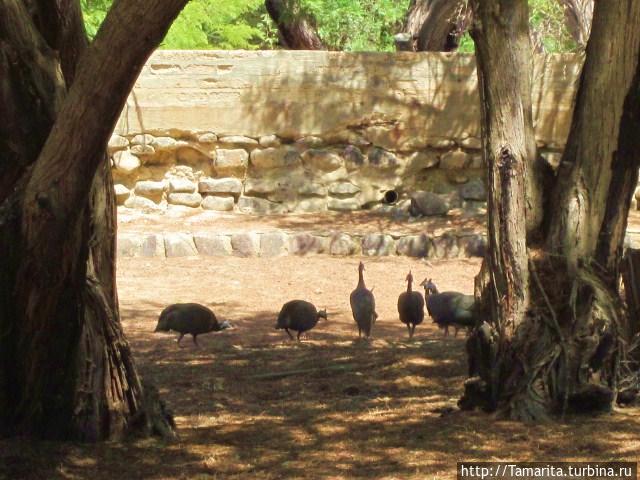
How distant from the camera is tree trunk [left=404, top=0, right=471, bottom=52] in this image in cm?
1805

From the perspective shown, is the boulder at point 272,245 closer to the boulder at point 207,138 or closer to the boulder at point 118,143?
the boulder at point 207,138

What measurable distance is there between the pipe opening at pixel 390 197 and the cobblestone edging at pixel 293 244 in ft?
4.50

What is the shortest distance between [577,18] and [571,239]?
47.5ft

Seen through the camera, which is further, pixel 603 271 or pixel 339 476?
pixel 603 271

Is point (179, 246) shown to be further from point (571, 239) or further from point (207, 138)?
point (571, 239)

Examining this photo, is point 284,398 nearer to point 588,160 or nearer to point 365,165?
point 588,160

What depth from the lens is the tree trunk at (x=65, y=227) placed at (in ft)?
16.7

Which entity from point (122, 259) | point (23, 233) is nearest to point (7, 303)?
point (23, 233)

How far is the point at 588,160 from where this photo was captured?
20.5ft

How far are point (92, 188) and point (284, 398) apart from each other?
2.34 m

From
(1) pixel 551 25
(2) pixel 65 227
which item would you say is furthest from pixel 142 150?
(2) pixel 65 227

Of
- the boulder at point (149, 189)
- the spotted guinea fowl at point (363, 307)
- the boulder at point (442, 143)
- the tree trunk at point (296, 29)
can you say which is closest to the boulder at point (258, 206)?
the boulder at point (149, 189)

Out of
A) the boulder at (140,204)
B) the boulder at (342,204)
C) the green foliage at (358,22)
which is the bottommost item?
the boulder at (140,204)

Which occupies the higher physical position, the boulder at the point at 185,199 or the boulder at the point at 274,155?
the boulder at the point at 274,155
